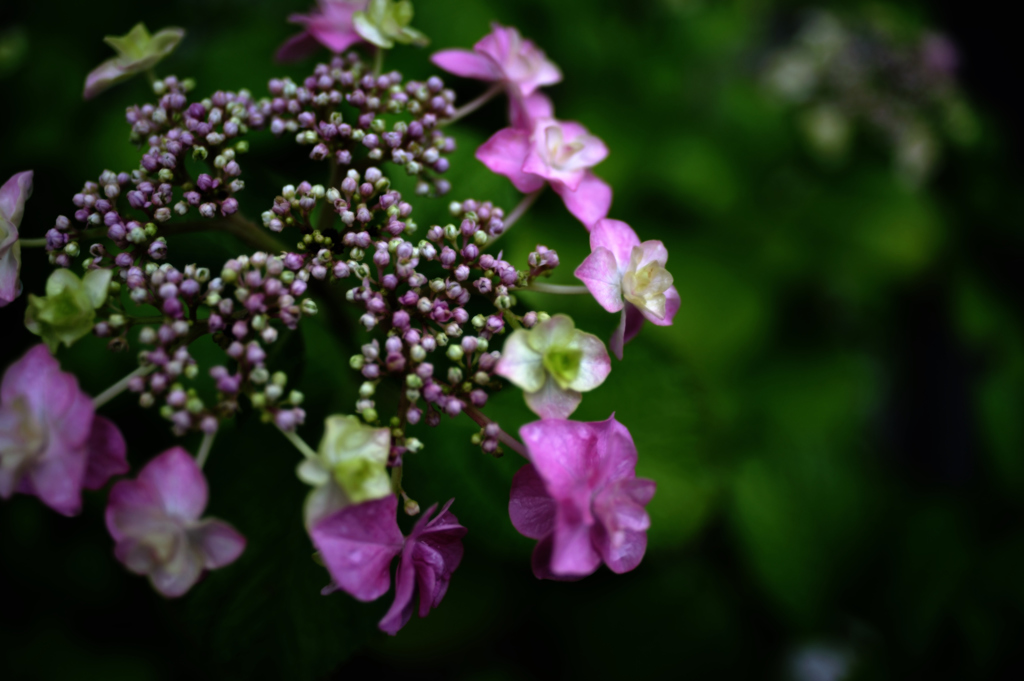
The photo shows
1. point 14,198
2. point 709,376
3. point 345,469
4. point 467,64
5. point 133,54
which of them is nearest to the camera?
point 345,469

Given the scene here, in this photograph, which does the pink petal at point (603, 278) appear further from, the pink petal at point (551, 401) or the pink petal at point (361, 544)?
the pink petal at point (361, 544)

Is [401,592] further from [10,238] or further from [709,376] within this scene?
[709,376]

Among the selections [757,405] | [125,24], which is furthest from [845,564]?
[125,24]

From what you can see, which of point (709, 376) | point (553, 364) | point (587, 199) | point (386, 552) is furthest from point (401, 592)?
point (709, 376)

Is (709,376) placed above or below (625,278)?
below

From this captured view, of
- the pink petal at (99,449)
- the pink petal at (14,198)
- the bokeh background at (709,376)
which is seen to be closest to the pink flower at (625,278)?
the bokeh background at (709,376)

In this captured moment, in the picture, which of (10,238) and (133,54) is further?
(133,54)
